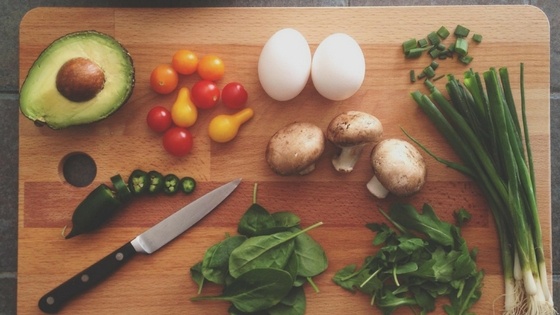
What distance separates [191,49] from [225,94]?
14 cm

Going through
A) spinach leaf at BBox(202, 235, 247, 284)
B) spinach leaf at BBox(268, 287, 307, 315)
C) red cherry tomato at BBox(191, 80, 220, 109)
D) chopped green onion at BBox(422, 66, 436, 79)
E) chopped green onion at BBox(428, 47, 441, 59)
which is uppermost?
chopped green onion at BBox(428, 47, 441, 59)

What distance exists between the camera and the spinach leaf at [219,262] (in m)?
1.31

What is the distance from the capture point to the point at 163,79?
52.2 inches

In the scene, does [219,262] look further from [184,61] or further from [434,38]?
[434,38]

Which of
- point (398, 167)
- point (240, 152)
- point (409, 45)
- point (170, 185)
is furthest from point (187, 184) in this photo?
point (409, 45)

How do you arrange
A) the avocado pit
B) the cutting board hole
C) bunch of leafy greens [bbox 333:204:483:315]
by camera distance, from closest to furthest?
the avocado pit < bunch of leafy greens [bbox 333:204:483:315] < the cutting board hole

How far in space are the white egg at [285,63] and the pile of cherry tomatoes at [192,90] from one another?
9 centimetres

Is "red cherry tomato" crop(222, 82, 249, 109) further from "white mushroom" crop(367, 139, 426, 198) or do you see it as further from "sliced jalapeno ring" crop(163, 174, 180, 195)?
"white mushroom" crop(367, 139, 426, 198)

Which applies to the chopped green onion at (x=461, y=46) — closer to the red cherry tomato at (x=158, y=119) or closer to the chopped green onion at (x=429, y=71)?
the chopped green onion at (x=429, y=71)

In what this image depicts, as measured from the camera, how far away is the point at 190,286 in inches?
54.0

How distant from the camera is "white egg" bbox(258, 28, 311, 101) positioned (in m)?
1.25

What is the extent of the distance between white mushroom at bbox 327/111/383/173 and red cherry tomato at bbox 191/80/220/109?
278 mm

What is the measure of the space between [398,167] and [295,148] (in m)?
0.23

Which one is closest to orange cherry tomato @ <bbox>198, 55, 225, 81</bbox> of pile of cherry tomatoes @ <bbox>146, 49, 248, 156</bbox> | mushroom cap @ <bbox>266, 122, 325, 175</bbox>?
pile of cherry tomatoes @ <bbox>146, 49, 248, 156</bbox>
